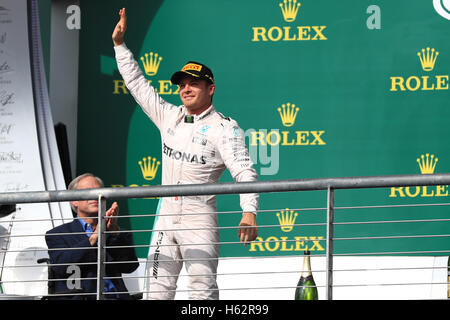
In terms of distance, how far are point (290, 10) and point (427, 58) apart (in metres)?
0.89

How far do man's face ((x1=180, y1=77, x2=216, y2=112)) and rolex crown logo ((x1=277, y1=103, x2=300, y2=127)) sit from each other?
178 cm

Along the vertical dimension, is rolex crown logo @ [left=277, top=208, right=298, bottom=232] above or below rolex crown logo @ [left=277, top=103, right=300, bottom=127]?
below

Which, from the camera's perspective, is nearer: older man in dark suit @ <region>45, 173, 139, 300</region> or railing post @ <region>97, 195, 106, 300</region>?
railing post @ <region>97, 195, 106, 300</region>

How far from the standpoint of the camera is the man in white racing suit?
328cm

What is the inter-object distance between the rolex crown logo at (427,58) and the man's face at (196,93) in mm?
2089

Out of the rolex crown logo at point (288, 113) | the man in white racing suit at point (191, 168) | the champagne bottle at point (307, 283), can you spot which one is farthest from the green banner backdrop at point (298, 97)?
the man in white racing suit at point (191, 168)

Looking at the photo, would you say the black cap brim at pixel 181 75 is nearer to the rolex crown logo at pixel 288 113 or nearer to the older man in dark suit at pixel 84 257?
the older man in dark suit at pixel 84 257

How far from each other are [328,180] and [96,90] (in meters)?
3.03

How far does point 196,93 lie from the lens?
11.4 feet

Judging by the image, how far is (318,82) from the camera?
5223mm

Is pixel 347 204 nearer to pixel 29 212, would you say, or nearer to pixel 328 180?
pixel 29 212

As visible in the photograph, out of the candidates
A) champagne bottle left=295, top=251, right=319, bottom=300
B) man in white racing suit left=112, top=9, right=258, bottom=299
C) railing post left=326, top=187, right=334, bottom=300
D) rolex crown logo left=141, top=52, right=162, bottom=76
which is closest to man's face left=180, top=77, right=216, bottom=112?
man in white racing suit left=112, top=9, right=258, bottom=299

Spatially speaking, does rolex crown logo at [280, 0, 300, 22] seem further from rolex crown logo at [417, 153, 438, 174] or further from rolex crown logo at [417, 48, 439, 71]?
rolex crown logo at [417, 153, 438, 174]

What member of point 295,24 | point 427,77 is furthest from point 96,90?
point 427,77
